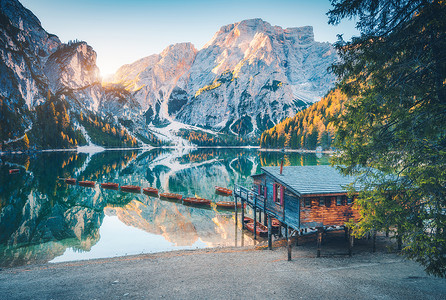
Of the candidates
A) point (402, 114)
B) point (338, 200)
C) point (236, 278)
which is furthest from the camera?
point (338, 200)

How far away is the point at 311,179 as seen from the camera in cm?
2216

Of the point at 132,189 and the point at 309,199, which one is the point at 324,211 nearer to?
the point at 309,199

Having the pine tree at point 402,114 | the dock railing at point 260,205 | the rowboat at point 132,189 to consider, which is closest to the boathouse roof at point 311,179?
the dock railing at point 260,205

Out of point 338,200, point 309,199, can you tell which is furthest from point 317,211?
point 338,200

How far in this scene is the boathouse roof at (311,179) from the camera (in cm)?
2005

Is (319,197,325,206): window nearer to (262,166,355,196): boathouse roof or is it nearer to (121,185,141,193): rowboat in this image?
(262,166,355,196): boathouse roof

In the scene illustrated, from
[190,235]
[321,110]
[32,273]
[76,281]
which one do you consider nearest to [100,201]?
[190,235]

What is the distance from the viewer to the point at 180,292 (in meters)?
14.3

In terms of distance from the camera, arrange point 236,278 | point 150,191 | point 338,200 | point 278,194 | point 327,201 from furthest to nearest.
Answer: point 150,191
point 278,194
point 338,200
point 327,201
point 236,278

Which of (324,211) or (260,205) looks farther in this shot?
(260,205)

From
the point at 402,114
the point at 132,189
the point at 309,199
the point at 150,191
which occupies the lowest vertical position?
the point at 132,189

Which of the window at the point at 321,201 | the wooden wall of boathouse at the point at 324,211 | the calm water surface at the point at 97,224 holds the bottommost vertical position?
the calm water surface at the point at 97,224

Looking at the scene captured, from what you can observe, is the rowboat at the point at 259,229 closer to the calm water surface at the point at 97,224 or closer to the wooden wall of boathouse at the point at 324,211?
the calm water surface at the point at 97,224

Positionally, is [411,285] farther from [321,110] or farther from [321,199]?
[321,110]
